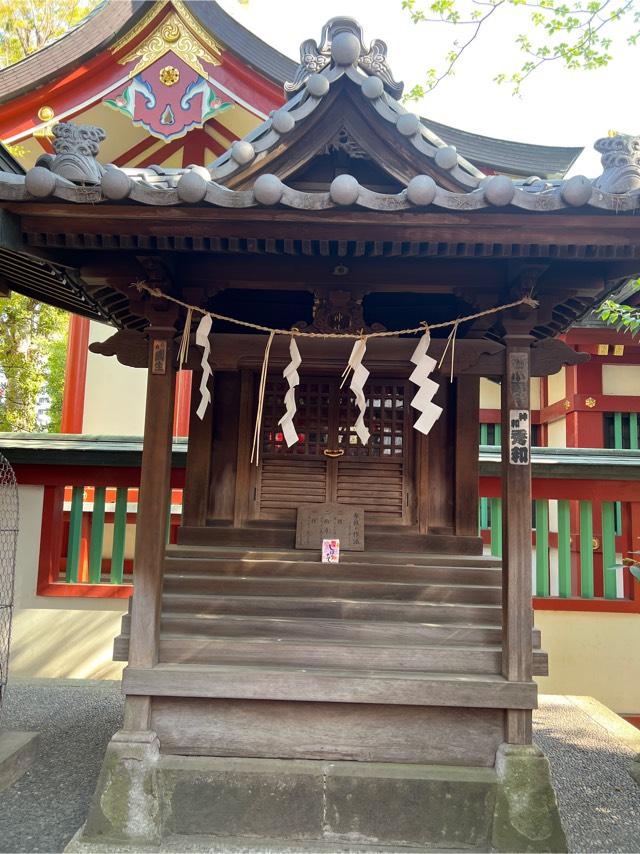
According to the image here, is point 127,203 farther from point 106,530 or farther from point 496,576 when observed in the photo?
point 106,530

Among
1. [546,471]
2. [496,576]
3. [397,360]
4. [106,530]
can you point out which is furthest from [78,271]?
[106,530]

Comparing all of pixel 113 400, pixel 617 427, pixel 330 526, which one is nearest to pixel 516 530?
pixel 330 526

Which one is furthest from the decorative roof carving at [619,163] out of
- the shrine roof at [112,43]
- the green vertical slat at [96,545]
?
the shrine roof at [112,43]

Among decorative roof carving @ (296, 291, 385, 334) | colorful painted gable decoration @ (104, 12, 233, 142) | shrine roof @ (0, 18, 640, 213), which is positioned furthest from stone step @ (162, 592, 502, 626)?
colorful painted gable decoration @ (104, 12, 233, 142)

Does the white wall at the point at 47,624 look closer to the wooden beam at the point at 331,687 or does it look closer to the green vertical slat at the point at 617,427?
the wooden beam at the point at 331,687

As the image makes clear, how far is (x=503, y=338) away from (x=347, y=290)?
1.16 metres

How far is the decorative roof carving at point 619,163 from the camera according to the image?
11.4 ft

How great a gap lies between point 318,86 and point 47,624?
22.0ft

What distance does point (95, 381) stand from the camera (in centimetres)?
1064

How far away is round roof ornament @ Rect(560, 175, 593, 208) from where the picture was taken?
3.40 meters

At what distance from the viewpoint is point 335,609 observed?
14.7 ft

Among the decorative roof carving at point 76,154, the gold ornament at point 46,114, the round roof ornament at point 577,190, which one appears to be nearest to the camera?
the round roof ornament at point 577,190

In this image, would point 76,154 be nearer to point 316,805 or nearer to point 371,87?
point 371,87

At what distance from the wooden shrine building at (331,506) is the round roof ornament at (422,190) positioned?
0.01 m
